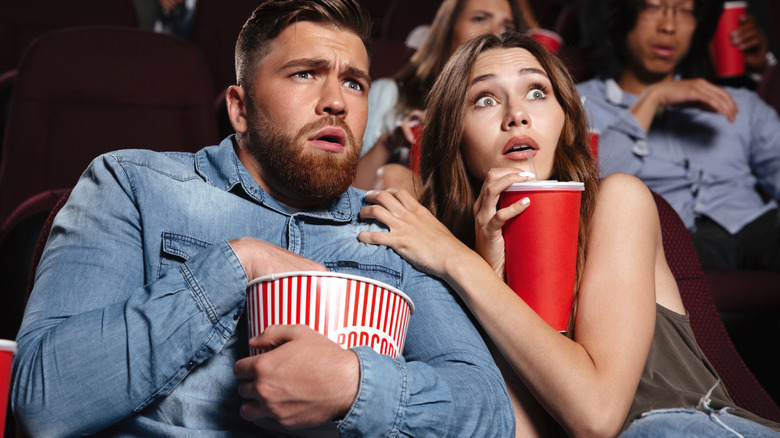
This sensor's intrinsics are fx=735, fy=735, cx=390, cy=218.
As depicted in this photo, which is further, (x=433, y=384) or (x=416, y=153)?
(x=416, y=153)

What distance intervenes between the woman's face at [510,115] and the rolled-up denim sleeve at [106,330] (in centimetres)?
58

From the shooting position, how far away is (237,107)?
1245 millimetres

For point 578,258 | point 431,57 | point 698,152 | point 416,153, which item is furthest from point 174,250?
point 698,152

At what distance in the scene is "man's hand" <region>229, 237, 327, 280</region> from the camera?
90 centimetres

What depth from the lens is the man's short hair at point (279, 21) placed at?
1.18 m

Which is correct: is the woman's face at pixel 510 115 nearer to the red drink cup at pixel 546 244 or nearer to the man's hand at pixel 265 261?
the red drink cup at pixel 546 244

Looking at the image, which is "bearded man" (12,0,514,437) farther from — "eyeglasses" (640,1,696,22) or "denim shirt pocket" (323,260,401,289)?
"eyeglasses" (640,1,696,22)

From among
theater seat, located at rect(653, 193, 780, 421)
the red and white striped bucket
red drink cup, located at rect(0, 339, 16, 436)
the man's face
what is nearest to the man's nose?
the man's face

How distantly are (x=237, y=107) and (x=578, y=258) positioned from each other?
0.62 m

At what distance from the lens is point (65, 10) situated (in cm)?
258

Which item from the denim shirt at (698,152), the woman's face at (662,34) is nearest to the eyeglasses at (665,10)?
the woman's face at (662,34)

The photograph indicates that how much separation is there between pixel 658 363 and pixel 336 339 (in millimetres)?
639

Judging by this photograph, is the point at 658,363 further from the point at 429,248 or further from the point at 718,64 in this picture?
the point at 718,64

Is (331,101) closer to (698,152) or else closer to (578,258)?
(578,258)
